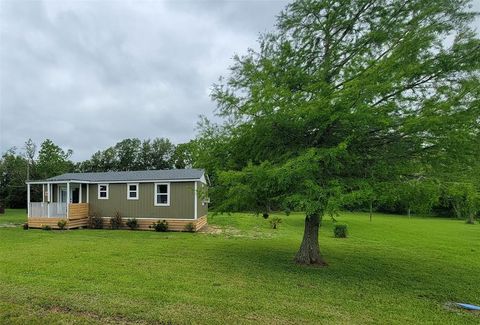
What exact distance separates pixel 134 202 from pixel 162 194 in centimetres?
180

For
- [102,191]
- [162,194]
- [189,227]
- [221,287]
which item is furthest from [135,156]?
[221,287]

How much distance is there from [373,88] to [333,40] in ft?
9.78

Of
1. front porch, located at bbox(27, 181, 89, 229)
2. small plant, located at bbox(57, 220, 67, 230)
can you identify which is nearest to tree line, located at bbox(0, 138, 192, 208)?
front porch, located at bbox(27, 181, 89, 229)

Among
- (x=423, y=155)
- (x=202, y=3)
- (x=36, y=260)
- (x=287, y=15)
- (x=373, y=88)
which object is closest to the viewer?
(x=373, y=88)

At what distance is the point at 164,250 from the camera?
408 inches

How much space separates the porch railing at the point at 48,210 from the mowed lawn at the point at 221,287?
6977 millimetres

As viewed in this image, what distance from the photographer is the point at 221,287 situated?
20.1 ft

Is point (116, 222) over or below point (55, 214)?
below

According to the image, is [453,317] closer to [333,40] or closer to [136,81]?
[333,40]

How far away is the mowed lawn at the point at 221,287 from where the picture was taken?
4590 mm

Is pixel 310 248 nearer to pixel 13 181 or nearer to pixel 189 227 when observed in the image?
pixel 189 227

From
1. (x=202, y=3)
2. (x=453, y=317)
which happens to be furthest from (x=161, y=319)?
(x=202, y=3)

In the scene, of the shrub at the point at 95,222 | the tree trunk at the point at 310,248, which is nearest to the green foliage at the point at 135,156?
the shrub at the point at 95,222

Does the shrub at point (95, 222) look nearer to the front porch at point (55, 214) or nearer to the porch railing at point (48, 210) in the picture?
the front porch at point (55, 214)
